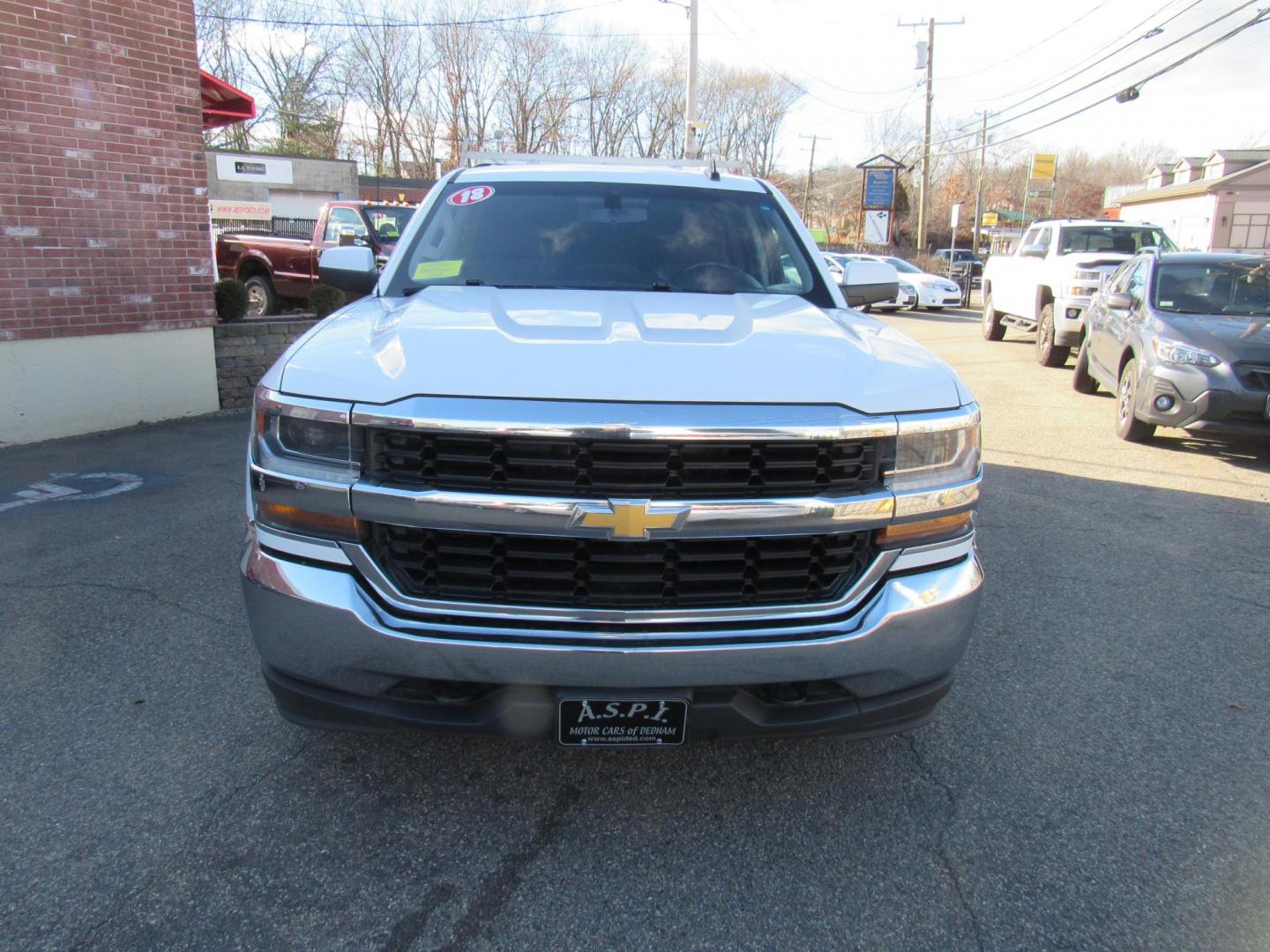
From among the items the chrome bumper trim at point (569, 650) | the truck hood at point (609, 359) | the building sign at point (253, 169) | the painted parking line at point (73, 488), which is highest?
the building sign at point (253, 169)

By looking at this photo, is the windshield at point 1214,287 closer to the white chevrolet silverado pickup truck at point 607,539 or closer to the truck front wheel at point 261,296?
the white chevrolet silverado pickup truck at point 607,539

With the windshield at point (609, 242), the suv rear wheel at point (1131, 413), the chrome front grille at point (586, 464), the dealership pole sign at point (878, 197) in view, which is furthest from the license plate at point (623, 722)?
the dealership pole sign at point (878, 197)

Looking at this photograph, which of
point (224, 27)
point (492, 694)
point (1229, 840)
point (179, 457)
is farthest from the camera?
point (224, 27)

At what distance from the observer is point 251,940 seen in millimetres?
2141

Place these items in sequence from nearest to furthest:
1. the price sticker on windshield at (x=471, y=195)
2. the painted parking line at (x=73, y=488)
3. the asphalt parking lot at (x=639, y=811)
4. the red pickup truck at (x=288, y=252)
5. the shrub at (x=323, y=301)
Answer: the asphalt parking lot at (x=639, y=811), the price sticker on windshield at (x=471, y=195), the painted parking line at (x=73, y=488), the shrub at (x=323, y=301), the red pickup truck at (x=288, y=252)

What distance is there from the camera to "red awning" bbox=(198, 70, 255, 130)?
10.2 meters

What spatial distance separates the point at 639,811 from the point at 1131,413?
271 inches

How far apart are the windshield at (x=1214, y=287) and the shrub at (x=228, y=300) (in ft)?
28.7

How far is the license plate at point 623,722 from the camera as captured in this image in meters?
2.25

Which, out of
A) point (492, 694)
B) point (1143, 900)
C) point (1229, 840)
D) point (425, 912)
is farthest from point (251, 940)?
point (1229, 840)

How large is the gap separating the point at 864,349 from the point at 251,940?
2224 mm

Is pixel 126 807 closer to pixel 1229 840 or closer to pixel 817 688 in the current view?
pixel 817 688

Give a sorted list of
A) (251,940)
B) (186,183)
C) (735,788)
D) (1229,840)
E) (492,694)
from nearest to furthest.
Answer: (251,940), (492,694), (1229,840), (735,788), (186,183)

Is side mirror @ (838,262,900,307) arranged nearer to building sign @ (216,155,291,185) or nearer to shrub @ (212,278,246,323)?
shrub @ (212,278,246,323)
